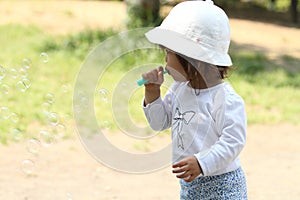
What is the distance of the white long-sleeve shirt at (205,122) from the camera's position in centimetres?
237

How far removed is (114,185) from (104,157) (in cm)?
83

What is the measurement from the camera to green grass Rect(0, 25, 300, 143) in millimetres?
5668

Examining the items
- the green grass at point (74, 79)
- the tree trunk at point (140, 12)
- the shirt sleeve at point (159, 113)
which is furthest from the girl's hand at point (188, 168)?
the tree trunk at point (140, 12)

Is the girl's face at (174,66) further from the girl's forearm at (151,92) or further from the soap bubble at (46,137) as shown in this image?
the soap bubble at (46,137)

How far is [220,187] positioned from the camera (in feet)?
8.31

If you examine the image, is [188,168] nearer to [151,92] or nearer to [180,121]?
[180,121]

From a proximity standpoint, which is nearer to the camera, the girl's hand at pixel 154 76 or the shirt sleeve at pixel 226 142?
the shirt sleeve at pixel 226 142

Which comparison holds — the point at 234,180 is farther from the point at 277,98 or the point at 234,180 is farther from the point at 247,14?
the point at 247,14

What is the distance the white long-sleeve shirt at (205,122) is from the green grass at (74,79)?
5.41 ft

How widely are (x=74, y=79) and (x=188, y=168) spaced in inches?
183

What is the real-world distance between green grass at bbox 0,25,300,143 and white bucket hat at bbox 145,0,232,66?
188cm

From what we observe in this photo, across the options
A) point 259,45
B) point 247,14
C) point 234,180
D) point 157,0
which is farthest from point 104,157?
point 247,14

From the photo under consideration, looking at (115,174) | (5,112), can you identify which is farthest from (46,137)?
(115,174)

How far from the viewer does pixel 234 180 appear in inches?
100
